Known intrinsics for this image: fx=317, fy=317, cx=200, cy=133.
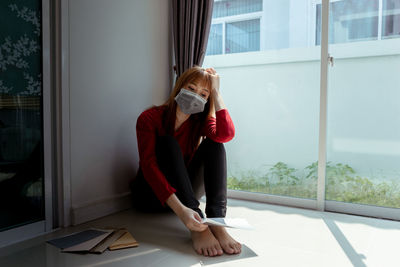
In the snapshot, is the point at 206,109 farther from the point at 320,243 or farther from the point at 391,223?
the point at 391,223

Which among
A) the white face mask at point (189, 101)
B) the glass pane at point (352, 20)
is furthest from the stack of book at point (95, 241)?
the glass pane at point (352, 20)

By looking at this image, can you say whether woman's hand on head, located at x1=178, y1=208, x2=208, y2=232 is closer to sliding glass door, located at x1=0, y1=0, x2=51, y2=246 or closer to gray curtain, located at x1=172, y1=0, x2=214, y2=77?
sliding glass door, located at x1=0, y1=0, x2=51, y2=246

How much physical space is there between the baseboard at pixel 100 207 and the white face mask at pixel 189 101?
82cm

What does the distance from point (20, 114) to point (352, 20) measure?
204 centimetres

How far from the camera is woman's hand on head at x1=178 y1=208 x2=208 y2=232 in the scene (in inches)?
54.2

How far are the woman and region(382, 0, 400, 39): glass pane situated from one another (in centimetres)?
112

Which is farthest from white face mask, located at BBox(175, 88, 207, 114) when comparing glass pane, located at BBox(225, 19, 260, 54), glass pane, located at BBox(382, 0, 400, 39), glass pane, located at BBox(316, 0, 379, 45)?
glass pane, located at BBox(382, 0, 400, 39)

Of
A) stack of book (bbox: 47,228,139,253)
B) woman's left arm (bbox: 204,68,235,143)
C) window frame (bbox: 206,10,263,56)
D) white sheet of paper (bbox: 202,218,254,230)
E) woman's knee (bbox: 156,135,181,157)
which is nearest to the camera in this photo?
white sheet of paper (bbox: 202,218,254,230)

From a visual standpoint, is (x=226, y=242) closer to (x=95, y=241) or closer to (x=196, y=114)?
(x=95, y=241)

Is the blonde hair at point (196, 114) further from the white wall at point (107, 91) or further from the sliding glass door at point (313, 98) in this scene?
the sliding glass door at point (313, 98)

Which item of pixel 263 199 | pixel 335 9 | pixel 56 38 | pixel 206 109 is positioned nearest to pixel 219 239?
pixel 206 109

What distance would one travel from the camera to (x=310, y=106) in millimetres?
2203

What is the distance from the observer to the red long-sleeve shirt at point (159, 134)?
153cm

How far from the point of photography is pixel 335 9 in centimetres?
209
